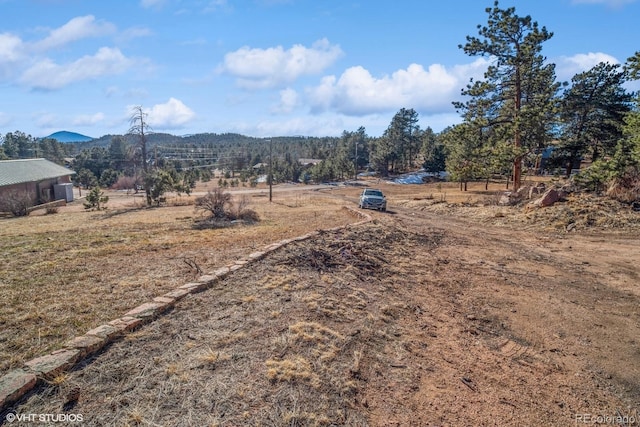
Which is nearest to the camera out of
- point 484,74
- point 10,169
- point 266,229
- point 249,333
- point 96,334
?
point 96,334

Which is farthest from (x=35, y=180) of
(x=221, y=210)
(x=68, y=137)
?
(x=68, y=137)

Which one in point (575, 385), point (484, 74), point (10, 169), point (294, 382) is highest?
point (484, 74)

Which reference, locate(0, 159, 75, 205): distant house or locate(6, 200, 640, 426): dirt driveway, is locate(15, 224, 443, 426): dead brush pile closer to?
locate(6, 200, 640, 426): dirt driveway

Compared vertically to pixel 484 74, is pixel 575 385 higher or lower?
lower

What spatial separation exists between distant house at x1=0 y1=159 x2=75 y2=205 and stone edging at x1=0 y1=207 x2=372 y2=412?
113 ft

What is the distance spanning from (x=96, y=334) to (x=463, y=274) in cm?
750

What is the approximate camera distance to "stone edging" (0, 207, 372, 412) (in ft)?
10.7

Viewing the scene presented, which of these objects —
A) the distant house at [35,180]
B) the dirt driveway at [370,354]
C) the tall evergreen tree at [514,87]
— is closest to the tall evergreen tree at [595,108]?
the tall evergreen tree at [514,87]

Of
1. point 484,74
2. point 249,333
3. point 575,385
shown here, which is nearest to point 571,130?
point 484,74

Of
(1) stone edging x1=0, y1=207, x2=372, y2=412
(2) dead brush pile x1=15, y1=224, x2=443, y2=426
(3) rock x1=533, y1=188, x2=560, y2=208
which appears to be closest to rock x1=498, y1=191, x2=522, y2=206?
(3) rock x1=533, y1=188, x2=560, y2=208

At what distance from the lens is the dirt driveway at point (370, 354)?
339cm

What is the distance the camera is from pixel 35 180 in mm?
33844

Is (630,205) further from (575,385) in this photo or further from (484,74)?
(575,385)

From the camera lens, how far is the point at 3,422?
2957 millimetres
